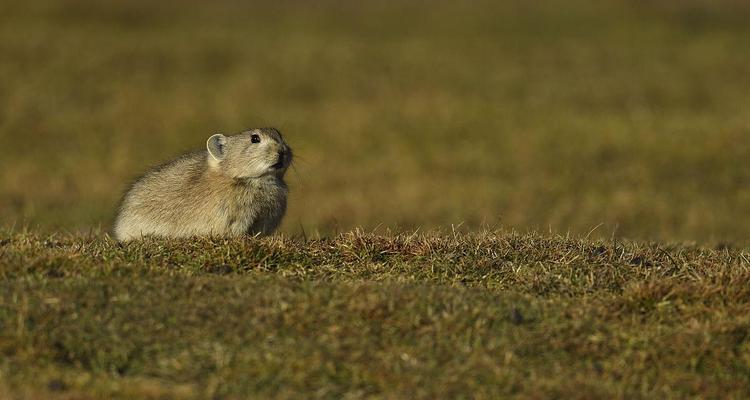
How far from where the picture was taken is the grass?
724 centimetres

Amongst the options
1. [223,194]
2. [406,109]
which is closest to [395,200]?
[406,109]

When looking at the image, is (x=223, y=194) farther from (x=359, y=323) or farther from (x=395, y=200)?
(x=395, y=200)

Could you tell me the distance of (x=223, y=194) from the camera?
11.1 m

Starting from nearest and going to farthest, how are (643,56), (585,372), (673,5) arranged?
(585,372), (643,56), (673,5)

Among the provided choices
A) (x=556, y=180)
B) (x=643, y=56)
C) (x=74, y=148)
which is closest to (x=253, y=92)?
(x=74, y=148)

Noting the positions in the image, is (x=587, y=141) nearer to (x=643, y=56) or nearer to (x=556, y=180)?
(x=556, y=180)

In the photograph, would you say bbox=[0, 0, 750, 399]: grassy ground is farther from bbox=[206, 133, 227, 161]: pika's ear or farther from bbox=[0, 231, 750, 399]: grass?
bbox=[206, 133, 227, 161]: pika's ear

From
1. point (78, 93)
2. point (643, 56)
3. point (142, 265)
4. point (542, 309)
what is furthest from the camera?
point (643, 56)

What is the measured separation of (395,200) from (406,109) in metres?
6.01

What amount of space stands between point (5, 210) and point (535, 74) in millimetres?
16062

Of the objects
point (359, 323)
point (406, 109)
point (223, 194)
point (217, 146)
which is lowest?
point (359, 323)

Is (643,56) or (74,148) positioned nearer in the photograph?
(74,148)

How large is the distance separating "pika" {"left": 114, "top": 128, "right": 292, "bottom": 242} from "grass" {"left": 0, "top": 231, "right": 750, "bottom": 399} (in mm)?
1469

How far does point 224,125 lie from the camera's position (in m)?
26.0
